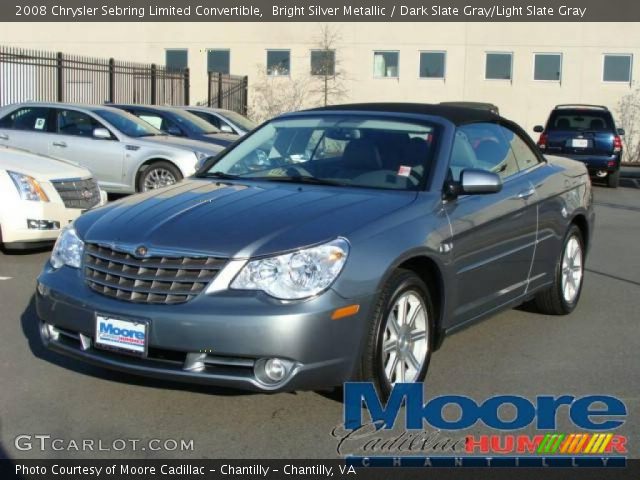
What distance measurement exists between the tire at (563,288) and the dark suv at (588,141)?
11872mm

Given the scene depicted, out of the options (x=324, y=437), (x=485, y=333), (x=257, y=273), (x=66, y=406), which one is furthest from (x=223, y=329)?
(x=485, y=333)

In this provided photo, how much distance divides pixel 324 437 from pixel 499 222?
1955mm

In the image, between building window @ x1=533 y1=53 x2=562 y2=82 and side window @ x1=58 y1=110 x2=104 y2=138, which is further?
building window @ x1=533 y1=53 x2=562 y2=82

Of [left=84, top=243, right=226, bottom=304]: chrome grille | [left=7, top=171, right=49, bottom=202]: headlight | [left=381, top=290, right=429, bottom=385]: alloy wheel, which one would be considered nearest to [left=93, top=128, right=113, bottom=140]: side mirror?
[left=7, top=171, right=49, bottom=202]: headlight

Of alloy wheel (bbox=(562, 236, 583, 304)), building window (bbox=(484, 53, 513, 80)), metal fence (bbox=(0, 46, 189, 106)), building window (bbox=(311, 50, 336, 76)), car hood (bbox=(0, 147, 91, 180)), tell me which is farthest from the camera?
building window (bbox=(311, 50, 336, 76))

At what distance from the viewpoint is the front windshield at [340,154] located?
16.4 ft

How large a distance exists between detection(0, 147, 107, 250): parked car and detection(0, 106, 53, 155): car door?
Answer: 3533 millimetres

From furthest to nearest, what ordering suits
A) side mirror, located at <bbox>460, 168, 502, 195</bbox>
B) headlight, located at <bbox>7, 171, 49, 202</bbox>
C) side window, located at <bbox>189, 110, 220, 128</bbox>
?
side window, located at <bbox>189, 110, 220, 128</bbox>, headlight, located at <bbox>7, 171, 49, 202</bbox>, side mirror, located at <bbox>460, 168, 502, 195</bbox>

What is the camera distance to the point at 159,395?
14.9ft

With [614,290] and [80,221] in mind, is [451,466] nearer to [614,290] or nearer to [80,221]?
[80,221]

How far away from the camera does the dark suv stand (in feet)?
59.4

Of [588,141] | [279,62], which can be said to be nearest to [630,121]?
[279,62]
